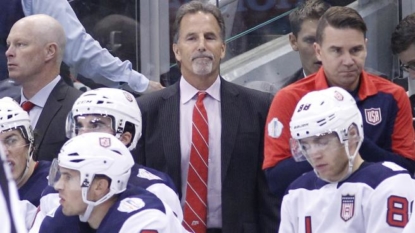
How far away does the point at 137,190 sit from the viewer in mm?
4133

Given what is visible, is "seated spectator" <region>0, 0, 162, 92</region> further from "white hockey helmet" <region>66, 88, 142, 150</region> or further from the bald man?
"white hockey helmet" <region>66, 88, 142, 150</region>

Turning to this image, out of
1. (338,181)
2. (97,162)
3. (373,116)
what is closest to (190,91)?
(373,116)

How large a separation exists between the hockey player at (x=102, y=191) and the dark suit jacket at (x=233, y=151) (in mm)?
770

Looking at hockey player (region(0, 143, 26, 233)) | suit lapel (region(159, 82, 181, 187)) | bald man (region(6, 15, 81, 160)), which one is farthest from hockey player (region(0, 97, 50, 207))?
hockey player (region(0, 143, 26, 233))

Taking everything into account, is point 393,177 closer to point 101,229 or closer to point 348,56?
point 348,56

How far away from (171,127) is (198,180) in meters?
0.28

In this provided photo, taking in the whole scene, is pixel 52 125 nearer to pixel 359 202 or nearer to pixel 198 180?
pixel 198 180

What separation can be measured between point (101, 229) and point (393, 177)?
3.69ft

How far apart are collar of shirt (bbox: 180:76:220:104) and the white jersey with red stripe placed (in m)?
1.03

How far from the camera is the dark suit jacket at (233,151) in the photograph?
192 inches

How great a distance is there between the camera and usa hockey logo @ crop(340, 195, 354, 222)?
12.9 feet

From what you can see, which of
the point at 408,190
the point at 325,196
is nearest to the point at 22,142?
the point at 325,196

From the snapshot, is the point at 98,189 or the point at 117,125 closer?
the point at 98,189

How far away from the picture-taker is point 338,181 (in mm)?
4043
